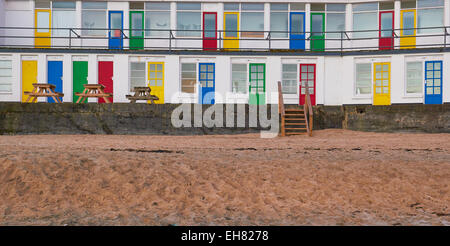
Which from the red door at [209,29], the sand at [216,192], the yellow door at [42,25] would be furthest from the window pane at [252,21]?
the sand at [216,192]

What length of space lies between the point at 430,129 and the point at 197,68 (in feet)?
35.3

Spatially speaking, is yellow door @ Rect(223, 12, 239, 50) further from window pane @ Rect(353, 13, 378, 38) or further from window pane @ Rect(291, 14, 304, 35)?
window pane @ Rect(353, 13, 378, 38)

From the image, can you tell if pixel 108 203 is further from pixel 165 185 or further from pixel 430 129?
pixel 430 129

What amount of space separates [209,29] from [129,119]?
28.0ft

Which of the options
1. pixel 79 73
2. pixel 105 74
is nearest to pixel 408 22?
pixel 105 74

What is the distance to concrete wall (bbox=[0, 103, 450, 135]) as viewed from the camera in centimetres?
1323

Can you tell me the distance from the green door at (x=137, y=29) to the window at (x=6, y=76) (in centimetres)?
612

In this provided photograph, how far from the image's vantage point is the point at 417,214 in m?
3.73

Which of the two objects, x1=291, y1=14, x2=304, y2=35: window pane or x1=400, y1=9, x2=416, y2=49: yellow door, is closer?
x1=400, y1=9, x2=416, y2=49: yellow door

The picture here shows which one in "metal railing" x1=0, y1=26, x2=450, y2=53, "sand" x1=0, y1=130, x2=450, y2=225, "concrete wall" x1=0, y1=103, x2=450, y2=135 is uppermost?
"metal railing" x1=0, y1=26, x2=450, y2=53

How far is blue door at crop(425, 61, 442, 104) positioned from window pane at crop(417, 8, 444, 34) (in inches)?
97.4

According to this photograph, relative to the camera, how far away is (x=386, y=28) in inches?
768

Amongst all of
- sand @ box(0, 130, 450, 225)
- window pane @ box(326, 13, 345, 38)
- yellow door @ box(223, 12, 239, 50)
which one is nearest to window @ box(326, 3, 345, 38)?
window pane @ box(326, 13, 345, 38)
